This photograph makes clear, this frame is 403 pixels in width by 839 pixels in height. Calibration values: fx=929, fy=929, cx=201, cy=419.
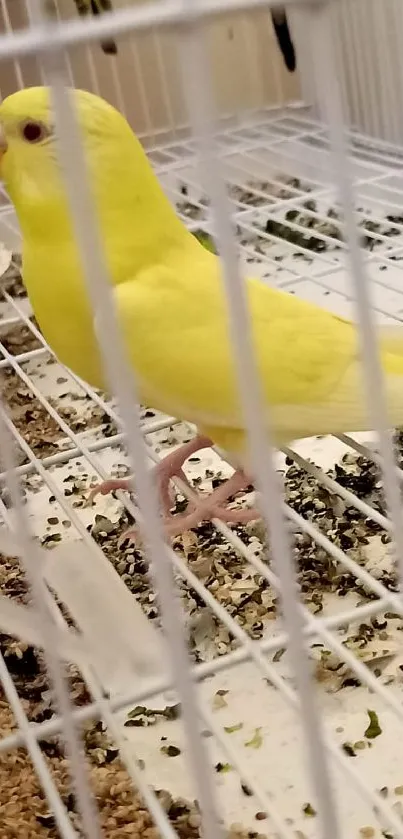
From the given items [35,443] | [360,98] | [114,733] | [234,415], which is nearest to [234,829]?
[114,733]

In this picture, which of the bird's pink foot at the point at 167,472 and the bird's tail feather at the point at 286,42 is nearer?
the bird's pink foot at the point at 167,472

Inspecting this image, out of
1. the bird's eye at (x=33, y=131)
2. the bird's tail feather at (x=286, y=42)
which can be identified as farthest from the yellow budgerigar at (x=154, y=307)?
the bird's tail feather at (x=286, y=42)

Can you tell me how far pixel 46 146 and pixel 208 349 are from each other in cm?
16

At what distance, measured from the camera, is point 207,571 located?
2.38 feet

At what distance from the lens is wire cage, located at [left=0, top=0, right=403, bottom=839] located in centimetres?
30

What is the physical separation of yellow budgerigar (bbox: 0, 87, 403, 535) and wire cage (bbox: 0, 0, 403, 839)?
0.17 feet

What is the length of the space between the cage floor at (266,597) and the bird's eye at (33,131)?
0.83ft

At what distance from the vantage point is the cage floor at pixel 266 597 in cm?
55

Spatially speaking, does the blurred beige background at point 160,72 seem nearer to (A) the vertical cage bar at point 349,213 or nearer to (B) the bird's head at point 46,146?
(B) the bird's head at point 46,146

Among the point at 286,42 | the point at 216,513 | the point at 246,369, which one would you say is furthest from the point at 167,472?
the point at 286,42

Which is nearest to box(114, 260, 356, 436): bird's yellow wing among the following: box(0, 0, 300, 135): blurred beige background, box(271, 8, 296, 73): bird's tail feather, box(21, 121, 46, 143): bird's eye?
box(21, 121, 46, 143): bird's eye

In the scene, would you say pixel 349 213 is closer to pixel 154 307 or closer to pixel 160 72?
pixel 154 307

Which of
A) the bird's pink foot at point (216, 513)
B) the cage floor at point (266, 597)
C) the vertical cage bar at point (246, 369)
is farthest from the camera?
the bird's pink foot at point (216, 513)

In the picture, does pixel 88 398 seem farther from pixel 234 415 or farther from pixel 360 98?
pixel 360 98
